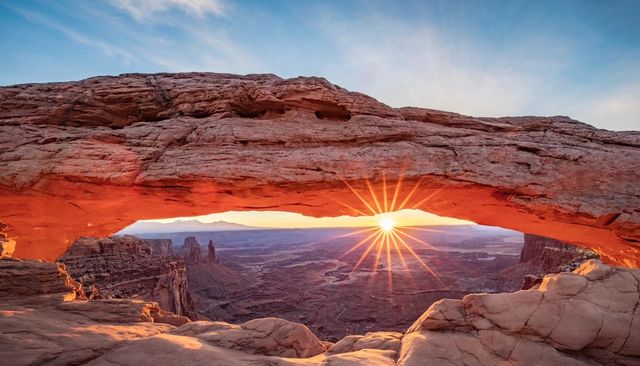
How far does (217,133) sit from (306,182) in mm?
3797

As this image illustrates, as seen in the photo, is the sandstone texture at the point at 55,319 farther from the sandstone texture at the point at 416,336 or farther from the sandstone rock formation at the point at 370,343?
the sandstone rock formation at the point at 370,343

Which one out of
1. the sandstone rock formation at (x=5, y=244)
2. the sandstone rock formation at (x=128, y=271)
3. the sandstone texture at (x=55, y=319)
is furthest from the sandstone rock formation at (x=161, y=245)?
the sandstone texture at (x=55, y=319)

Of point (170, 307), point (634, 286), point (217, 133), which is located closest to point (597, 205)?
point (634, 286)

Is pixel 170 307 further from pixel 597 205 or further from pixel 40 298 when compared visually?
pixel 597 205

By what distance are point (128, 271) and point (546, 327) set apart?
33190 millimetres

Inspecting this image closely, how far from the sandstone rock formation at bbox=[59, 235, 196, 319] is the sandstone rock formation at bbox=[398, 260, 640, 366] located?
89.5 ft

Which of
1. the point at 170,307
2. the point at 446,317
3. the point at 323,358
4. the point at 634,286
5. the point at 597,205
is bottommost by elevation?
the point at 170,307

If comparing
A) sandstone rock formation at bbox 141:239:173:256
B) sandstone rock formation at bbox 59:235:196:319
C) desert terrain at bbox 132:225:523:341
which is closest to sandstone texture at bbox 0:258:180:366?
sandstone rock formation at bbox 59:235:196:319

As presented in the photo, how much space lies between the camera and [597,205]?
9234 mm

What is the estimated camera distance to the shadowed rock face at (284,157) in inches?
382

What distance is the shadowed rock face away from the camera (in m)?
9.70

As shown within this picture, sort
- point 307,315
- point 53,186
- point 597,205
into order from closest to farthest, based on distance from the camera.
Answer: point 597,205 < point 53,186 < point 307,315

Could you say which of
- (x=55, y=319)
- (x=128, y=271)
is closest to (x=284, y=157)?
(x=55, y=319)

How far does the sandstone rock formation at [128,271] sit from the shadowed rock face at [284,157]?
1646 cm
